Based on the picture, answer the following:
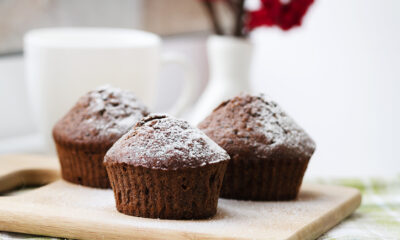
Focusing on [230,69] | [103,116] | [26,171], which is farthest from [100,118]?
[230,69]

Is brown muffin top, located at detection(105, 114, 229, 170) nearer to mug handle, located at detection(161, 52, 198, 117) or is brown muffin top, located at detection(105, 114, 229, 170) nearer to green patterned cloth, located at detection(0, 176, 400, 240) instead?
green patterned cloth, located at detection(0, 176, 400, 240)

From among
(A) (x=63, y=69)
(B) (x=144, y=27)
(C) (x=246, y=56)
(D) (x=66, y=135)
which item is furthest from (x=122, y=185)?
(B) (x=144, y=27)

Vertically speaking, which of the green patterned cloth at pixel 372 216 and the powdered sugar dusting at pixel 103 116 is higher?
the powdered sugar dusting at pixel 103 116

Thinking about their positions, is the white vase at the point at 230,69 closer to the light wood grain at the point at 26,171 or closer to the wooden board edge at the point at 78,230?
the light wood grain at the point at 26,171

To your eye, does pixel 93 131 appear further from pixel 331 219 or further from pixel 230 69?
pixel 230 69

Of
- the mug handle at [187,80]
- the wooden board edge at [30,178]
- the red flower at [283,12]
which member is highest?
the red flower at [283,12]

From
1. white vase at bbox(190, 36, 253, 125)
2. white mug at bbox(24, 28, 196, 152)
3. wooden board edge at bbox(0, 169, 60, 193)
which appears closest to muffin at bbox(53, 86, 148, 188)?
wooden board edge at bbox(0, 169, 60, 193)

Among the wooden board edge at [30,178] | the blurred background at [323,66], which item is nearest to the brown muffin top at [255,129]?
the wooden board edge at [30,178]
